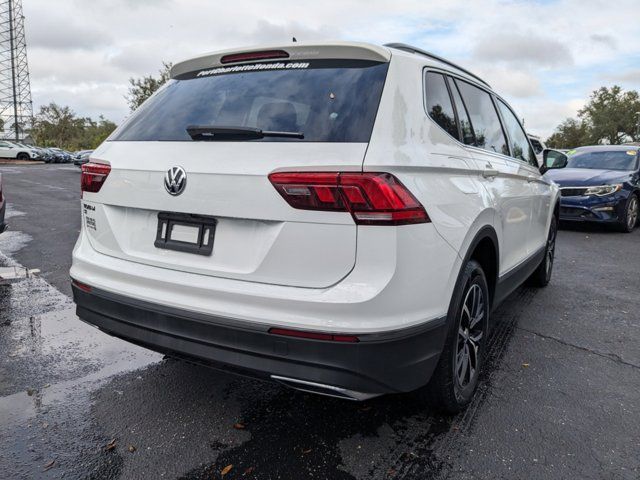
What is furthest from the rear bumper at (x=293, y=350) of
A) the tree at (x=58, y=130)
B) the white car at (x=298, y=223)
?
the tree at (x=58, y=130)

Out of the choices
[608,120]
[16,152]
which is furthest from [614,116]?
[16,152]

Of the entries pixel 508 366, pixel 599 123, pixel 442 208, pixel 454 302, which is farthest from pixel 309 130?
pixel 599 123

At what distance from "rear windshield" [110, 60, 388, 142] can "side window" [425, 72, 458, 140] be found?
37 cm

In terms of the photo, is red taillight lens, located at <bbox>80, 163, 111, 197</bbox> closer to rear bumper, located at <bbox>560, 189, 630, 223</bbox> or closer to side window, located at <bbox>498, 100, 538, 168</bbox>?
side window, located at <bbox>498, 100, 538, 168</bbox>

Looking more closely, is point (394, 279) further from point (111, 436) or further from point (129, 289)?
point (111, 436)

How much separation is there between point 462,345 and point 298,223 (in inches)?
52.2

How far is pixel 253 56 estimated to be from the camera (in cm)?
259

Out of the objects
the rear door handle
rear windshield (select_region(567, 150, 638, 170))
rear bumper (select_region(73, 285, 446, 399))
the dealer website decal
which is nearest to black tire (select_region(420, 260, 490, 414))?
rear bumper (select_region(73, 285, 446, 399))

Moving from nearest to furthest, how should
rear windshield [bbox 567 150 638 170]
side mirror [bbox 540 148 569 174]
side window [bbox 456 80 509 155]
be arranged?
side window [bbox 456 80 509 155] → side mirror [bbox 540 148 569 174] → rear windshield [bbox 567 150 638 170]

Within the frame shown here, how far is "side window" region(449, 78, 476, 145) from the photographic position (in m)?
2.93

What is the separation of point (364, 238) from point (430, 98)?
38.4 inches

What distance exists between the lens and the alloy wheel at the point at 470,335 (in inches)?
110

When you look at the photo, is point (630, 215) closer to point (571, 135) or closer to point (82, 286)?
point (82, 286)

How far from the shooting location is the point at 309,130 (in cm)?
215
